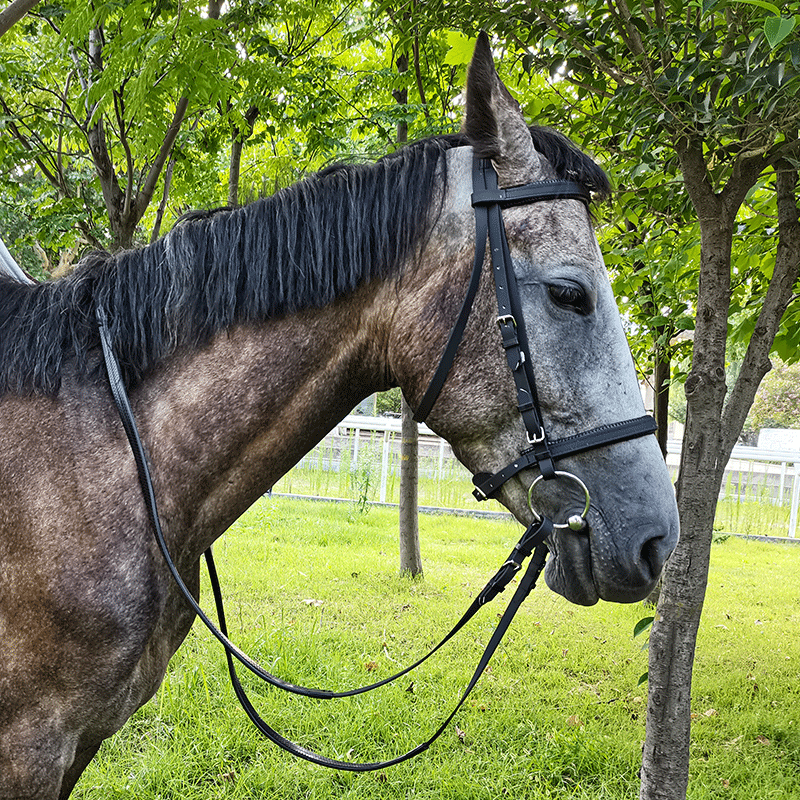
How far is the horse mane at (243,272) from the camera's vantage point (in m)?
1.77

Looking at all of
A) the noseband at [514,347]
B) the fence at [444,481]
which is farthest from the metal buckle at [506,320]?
the fence at [444,481]

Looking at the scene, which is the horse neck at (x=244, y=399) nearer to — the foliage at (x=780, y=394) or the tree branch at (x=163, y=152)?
the tree branch at (x=163, y=152)

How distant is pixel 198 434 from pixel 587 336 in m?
1.07

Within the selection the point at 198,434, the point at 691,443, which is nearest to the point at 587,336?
the point at 198,434

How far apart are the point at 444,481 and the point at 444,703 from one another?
8.69 meters

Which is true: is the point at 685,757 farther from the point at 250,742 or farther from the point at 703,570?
the point at 250,742

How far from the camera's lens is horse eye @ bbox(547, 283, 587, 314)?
1650 mm

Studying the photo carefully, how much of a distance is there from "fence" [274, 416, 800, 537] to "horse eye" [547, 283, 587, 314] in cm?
1007

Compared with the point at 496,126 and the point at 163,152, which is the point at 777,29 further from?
the point at 163,152

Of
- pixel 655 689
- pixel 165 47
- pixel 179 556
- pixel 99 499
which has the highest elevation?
pixel 165 47

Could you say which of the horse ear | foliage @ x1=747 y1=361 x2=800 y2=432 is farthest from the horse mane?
foliage @ x1=747 y1=361 x2=800 y2=432

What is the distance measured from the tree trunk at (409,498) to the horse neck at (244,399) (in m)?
4.57

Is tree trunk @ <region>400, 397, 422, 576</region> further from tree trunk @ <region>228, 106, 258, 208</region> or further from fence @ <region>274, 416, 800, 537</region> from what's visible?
fence @ <region>274, 416, 800, 537</region>

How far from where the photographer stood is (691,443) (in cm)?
287
